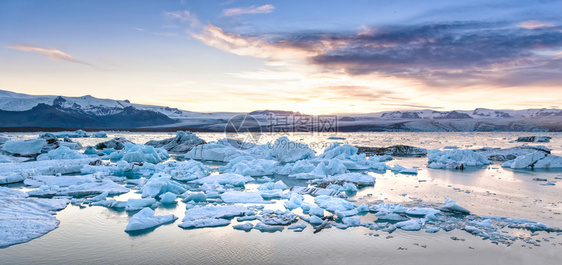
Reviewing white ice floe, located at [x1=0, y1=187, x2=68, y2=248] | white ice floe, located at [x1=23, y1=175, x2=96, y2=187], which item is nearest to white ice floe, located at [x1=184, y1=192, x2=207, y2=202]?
white ice floe, located at [x1=0, y1=187, x2=68, y2=248]

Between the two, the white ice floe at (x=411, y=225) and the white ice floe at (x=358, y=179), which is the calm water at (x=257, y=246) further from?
the white ice floe at (x=358, y=179)

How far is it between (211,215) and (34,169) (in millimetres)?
7614

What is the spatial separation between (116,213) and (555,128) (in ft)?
278

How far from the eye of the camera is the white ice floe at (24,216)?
4.70 m

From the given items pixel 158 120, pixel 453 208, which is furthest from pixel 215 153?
pixel 158 120

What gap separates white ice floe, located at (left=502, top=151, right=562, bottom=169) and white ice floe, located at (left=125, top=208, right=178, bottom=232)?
Answer: 12.9 metres

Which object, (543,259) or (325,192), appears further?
(325,192)

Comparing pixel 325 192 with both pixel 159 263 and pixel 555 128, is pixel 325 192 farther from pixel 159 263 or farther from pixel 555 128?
pixel 555 128

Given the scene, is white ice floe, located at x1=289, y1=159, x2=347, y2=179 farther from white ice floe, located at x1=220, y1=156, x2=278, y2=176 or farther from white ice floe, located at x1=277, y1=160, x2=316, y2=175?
white ice floe, located at x1=220, y1=156, x2=278, y2=176

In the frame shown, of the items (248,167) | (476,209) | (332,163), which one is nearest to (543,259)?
(476,209)

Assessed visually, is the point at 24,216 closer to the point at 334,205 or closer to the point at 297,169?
the point at 334,205

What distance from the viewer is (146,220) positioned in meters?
5.30

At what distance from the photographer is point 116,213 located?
614 cm

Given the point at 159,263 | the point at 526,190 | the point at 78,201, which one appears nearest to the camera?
the point at 159,263
